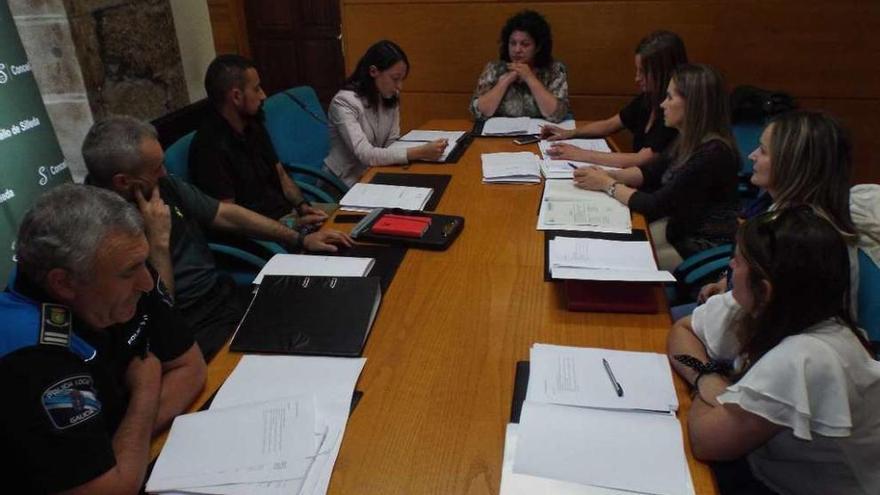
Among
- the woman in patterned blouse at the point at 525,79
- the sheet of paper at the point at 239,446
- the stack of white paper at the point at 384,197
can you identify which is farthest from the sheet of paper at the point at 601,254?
the woman in patterned blouse at the point at 525,79

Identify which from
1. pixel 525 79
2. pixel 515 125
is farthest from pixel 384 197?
pixel 525 79

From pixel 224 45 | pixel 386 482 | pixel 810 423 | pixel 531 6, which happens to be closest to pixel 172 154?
pixel 386 482

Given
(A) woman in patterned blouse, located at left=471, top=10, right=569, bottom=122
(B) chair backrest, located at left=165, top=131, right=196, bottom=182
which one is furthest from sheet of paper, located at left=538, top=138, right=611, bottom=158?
(B) chair backrest, located at left=165, top=131, right=196, bottom=182

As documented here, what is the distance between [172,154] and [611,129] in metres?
1.99

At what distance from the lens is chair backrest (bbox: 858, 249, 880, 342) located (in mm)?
1287

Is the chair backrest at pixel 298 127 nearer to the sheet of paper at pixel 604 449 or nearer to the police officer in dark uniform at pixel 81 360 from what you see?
the police officer in dark uniform at pixel 81 360

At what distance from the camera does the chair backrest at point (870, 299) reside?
1.29 m

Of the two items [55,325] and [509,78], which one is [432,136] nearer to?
[509,78]

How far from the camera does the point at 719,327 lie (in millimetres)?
1224

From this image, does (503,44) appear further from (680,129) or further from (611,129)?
(680,129)

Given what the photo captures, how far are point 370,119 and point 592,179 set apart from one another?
115cm

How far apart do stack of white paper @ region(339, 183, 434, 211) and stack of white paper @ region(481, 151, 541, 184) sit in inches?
11.7

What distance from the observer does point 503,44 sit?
3242 millimetres

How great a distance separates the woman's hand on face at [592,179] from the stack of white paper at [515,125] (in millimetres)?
758
